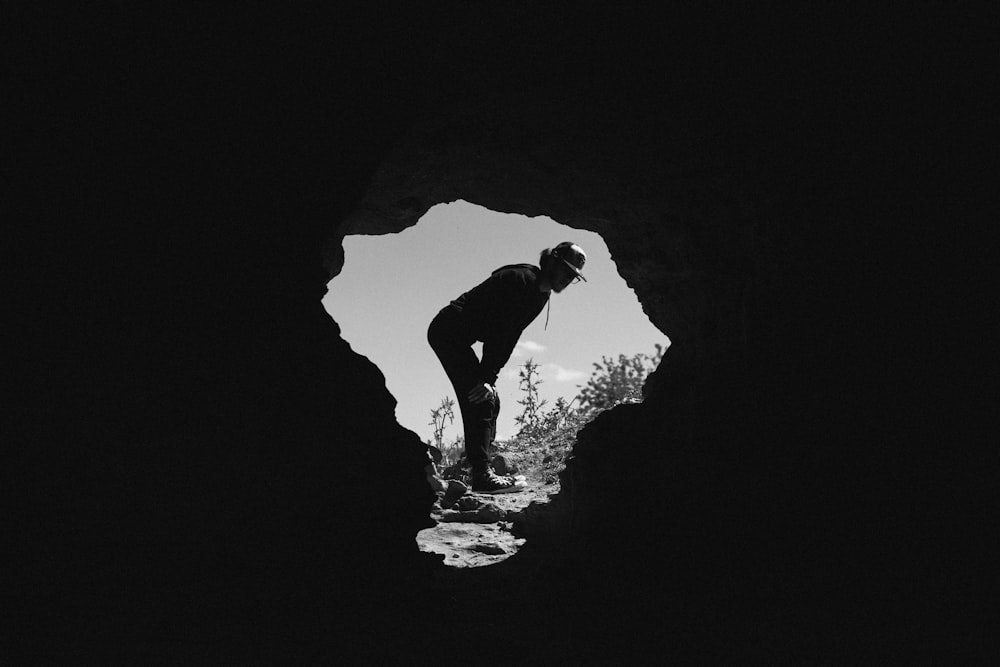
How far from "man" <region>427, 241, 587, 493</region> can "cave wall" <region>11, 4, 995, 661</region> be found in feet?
5.05

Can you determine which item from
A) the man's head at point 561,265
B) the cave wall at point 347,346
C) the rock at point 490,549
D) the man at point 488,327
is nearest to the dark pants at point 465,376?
the man at point 488,327

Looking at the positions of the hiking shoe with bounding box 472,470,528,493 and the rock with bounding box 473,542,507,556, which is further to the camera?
the hiking shoe with bounding box 472,470,528,493

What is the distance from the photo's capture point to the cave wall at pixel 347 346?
5.94ft

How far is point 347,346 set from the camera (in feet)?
7.20

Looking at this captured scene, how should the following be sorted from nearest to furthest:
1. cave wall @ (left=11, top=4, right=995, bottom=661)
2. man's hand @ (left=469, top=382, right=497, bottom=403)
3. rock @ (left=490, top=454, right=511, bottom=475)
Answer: cave wall @ (left=11, top=4, right=995, bottom=661), man's hand @ (left=469, top=382, right=497, bottom=403), rock @ (left=490, top=454, right=511, bottom=475)

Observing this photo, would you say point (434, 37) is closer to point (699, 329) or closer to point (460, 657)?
point (699, 329)

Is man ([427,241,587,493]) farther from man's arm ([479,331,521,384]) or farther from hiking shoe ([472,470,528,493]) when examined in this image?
hiking shoe ([472,470,528,493])

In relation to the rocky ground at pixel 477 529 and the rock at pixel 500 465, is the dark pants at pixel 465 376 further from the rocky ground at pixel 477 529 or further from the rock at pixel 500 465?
the rock at pixel 500 465

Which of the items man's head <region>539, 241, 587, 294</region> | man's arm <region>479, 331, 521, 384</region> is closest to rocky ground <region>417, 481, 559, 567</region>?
man's arm <region>479, 331, 521, 384</region>

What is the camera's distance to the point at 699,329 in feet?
10.1

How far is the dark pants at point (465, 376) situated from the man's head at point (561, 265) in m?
0.70

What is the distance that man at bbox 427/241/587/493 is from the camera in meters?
4.05

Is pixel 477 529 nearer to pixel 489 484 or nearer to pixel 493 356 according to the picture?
pixel 489 484

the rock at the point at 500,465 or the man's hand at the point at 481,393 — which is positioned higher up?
the man's hand at the point at 481,393
